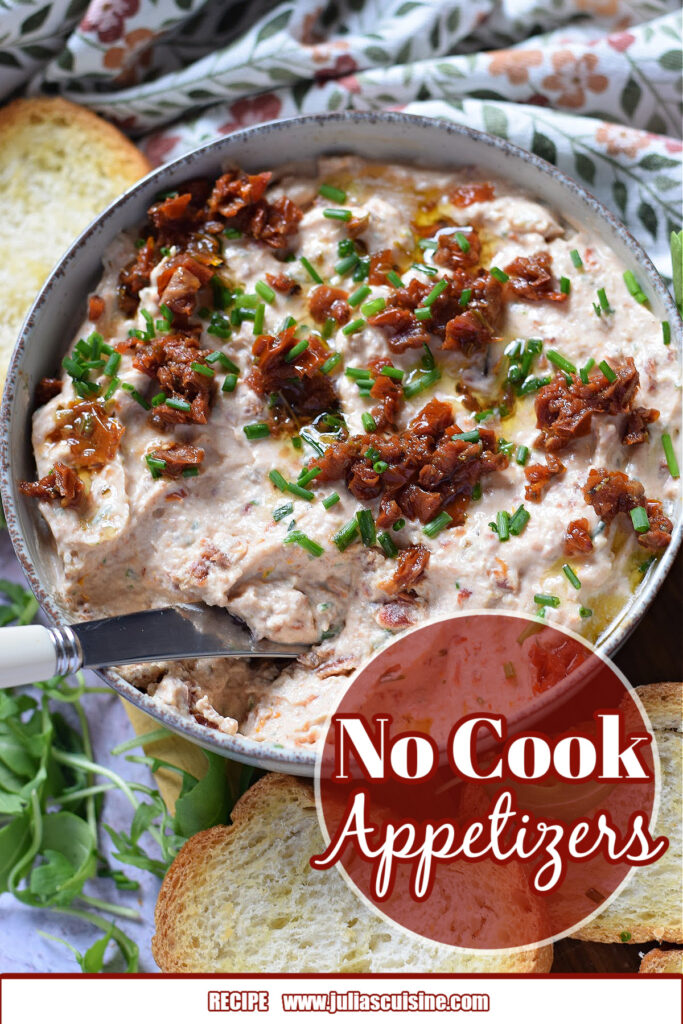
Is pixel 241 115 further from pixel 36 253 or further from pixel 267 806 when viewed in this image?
pixel 267 806

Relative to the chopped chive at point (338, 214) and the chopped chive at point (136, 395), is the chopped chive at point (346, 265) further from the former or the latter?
the chopped chive at point (136, 395)

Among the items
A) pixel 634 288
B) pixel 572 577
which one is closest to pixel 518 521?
pixel 572 577

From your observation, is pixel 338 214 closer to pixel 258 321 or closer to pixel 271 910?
pixel 258 321

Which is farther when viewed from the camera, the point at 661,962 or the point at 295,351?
the point at 661,962

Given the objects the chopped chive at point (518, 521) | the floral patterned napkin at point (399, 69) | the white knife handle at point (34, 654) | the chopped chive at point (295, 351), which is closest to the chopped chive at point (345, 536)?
the chopped chive at point (518, 521)

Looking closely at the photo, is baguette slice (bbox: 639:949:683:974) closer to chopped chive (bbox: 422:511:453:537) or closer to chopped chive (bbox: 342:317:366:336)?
chopped chive (bbox: 422:511:453:537)
